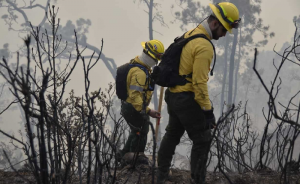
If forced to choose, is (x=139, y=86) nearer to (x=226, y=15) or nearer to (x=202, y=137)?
(x=202, y=137)

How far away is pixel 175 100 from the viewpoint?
8.94 feet

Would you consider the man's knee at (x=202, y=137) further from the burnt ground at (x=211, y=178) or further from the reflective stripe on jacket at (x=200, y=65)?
the burnt ground at (x=211, y=178)

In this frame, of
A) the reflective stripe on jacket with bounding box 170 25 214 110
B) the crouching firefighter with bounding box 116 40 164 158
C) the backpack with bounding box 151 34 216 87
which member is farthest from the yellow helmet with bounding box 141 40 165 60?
the reflective stripe on jacket with bounding box 170 25 214 110

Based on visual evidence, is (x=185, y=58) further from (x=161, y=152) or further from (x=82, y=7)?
(x=82, y=7)

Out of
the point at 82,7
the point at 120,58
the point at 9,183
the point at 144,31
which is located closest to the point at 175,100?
the point at 9,183

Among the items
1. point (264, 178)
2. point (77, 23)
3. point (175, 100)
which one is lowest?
point (264, 178)

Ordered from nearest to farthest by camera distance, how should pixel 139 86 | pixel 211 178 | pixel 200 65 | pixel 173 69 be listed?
pixel 200 65
pixel 173 69
pixel 211 178
pixel 139 86

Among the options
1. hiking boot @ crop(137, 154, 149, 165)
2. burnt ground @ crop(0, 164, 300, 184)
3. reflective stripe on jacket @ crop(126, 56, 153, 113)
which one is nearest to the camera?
burnt ground @ crop(0, 164, 300, 184)

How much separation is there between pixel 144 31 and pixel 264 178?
→ 156913 millimetres

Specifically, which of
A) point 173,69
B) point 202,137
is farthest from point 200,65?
point 202,137

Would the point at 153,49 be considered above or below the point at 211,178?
above

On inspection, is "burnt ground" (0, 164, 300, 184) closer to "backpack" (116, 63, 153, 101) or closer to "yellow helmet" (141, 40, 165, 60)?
"backpack" (116, 63, 153, 101)

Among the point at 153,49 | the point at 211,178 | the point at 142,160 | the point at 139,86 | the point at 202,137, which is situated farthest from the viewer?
the point at 153,49

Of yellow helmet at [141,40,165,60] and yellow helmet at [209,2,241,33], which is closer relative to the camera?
yellow helmet at [209,2,241,33]
